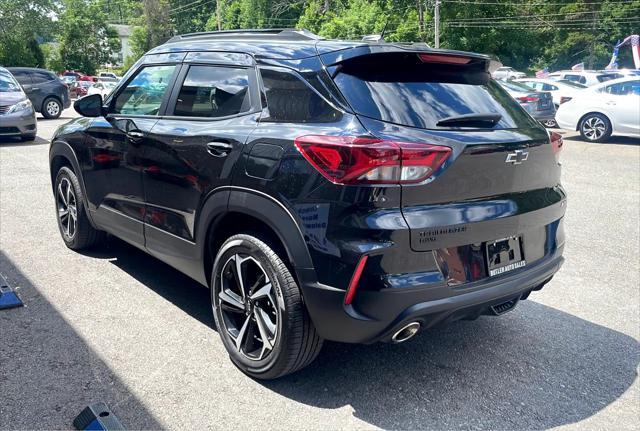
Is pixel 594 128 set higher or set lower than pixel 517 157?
lower

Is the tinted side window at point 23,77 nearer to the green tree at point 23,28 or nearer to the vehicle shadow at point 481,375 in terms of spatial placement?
the vehicle shadow at point 481,375

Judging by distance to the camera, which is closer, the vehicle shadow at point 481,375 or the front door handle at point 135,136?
→ the vehicle shadow at point 481,375

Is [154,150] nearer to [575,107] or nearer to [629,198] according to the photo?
[629,198]

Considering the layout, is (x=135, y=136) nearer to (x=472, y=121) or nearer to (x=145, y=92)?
(x=145, y=92)

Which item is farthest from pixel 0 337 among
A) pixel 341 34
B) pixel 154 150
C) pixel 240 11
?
pixel 240 11

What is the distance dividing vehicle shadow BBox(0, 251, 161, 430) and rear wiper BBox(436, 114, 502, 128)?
2041 millimetres

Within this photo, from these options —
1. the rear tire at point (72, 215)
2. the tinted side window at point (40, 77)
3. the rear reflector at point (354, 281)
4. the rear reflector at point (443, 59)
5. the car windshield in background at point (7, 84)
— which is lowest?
the rear tire at point (72, 215)

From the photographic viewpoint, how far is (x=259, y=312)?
3.19 meters

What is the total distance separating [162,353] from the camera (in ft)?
11.5

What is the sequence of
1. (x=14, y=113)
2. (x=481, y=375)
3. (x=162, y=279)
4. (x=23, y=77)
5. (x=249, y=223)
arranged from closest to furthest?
(x=249, y=223), (x=481, y=375), (x=162, y=279), (x=14, y=113), (x=23, y=77)

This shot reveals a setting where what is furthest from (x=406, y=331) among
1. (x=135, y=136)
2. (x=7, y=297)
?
(x=7, y=297)

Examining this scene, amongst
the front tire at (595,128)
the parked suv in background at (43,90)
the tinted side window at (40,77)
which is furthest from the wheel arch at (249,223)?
the tinted side window at (40,77)

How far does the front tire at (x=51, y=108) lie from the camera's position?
19.2 m

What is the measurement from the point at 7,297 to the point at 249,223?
2165 mm
